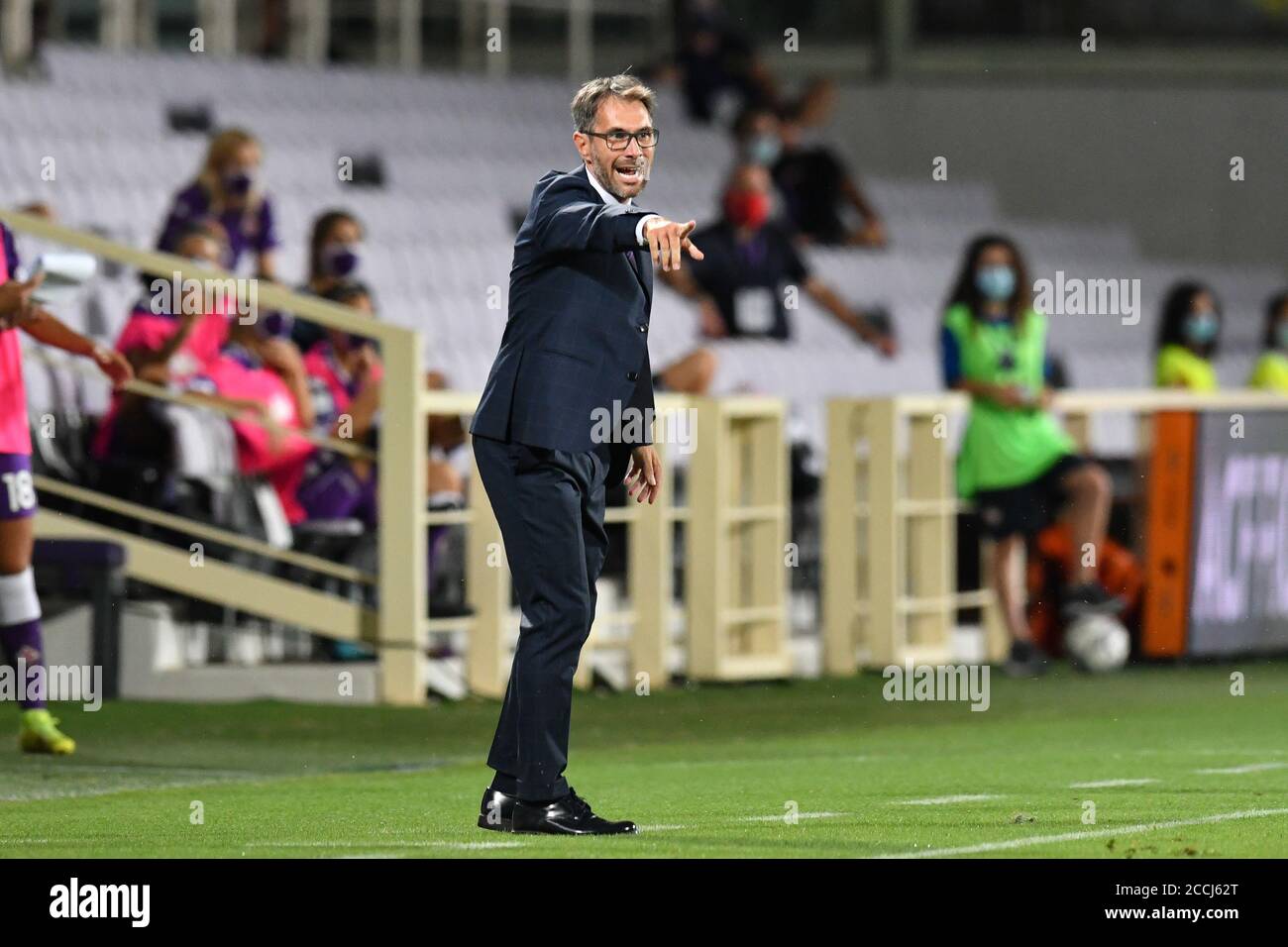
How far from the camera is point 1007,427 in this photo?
14477mm

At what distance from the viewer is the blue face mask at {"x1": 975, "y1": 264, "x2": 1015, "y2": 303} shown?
14500 mm

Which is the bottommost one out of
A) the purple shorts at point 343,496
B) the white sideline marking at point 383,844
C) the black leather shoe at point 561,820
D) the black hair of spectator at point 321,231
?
the white sideline marking at point 383,844

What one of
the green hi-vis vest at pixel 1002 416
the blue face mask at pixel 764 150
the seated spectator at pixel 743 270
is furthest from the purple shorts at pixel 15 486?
the blue face mask at pixel 764 150

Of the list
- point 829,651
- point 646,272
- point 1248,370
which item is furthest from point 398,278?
point 646,272

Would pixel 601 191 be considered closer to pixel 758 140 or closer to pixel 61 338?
pixel 61 338

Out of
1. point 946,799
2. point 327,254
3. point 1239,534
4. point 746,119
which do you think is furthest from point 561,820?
point 746,119

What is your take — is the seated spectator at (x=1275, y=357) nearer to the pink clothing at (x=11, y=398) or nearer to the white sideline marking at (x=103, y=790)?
the pink clothing at (x=11, y=398)

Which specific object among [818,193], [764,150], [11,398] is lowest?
[11,398]

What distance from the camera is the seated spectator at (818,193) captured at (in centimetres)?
2067

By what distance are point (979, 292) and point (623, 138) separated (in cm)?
747

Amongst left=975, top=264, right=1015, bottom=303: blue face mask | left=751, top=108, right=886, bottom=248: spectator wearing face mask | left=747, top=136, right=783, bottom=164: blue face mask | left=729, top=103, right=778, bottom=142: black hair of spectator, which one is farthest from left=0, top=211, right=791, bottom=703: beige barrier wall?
left=751, top=108, right=886, bottom=248: spectator wearing face mask

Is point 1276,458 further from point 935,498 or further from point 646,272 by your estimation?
point 646,272

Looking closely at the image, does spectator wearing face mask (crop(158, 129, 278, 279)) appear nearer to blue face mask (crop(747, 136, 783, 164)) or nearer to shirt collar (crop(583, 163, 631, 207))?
A: blue face mask (crop(747, 136, 783, 164))

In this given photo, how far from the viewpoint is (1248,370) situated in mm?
23672
